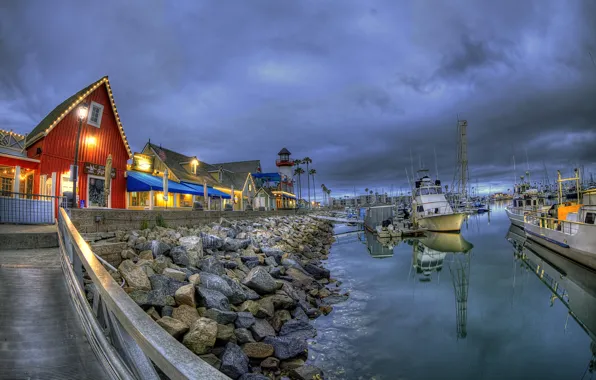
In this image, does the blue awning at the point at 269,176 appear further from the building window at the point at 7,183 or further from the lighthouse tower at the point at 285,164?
the building window at the point at 7,183

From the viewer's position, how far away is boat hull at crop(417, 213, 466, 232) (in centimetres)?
3192

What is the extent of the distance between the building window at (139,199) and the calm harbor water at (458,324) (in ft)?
50.4

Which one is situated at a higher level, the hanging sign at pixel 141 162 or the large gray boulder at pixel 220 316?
the hanging sign at pixel 141 162

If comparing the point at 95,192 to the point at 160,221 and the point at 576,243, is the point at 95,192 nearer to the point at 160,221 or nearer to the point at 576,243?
the point at 160,221

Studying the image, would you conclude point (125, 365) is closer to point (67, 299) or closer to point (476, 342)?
point (67, 299)

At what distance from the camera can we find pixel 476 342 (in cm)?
862

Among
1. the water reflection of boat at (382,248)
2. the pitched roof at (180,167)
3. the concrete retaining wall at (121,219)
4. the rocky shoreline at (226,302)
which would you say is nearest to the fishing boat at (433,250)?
the water reflection of boat at (382,248)

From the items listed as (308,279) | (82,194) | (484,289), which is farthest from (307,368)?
(82,194)

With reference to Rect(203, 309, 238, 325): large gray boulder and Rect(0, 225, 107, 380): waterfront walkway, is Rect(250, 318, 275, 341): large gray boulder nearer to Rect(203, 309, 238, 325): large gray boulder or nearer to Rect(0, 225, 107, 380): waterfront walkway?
Rect(203, 309, 238, 325): large gray boulder

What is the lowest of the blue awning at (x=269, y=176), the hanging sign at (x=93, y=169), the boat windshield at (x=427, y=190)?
the boat windshield at (x=427, y=190)

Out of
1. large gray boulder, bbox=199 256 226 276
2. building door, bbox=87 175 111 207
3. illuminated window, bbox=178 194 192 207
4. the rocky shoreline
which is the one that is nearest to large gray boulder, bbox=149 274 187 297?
the rocky shoreline

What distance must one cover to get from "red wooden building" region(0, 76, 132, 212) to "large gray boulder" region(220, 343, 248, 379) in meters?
10.3

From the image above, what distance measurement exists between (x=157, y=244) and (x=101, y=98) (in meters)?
13.9

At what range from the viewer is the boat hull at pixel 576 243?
50.3ft
